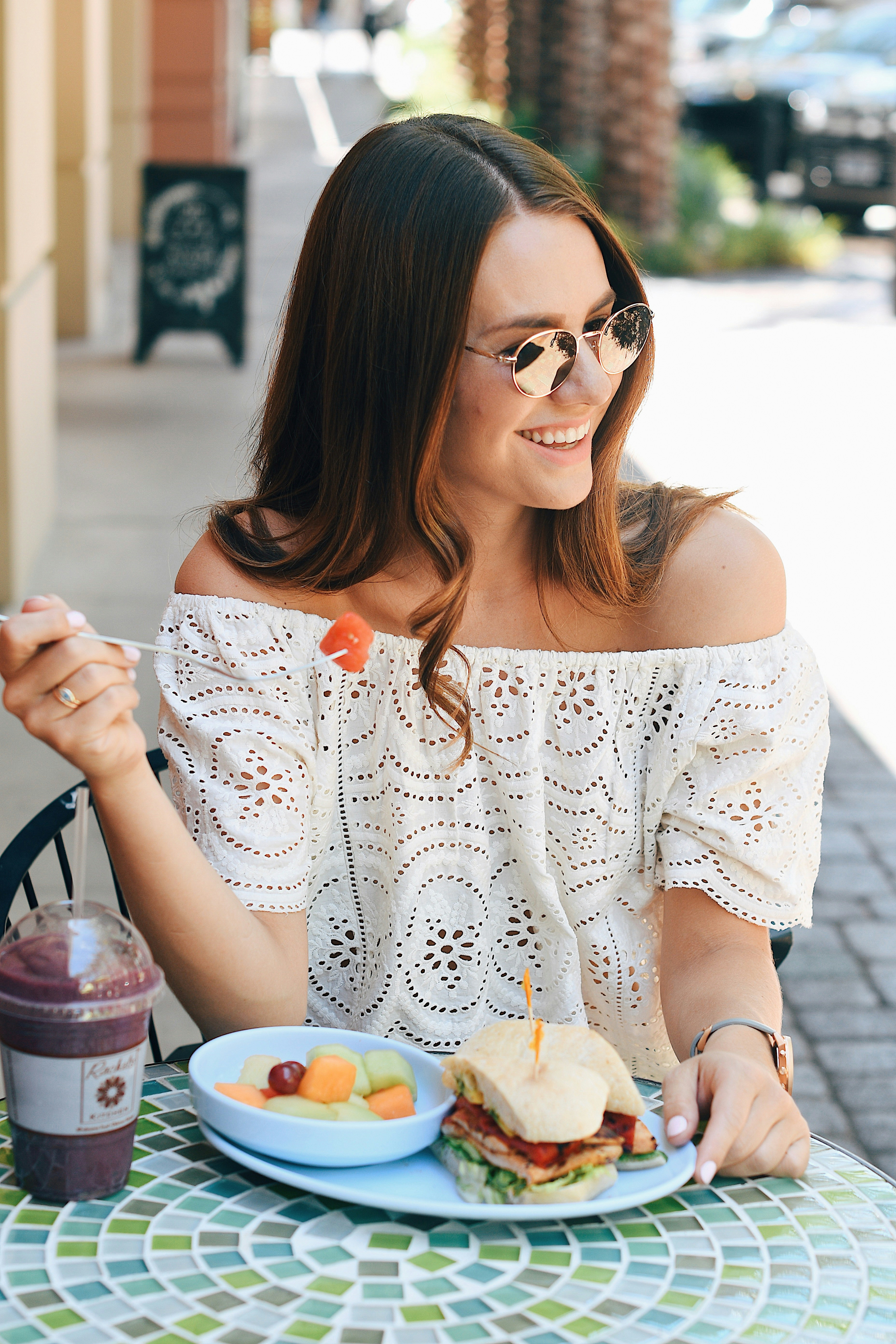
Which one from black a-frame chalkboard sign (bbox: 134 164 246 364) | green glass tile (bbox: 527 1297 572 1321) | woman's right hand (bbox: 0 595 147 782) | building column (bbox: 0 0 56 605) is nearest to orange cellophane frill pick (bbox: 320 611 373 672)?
woman's right hand (bbox: 0 595 147 782)

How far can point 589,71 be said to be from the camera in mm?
17688

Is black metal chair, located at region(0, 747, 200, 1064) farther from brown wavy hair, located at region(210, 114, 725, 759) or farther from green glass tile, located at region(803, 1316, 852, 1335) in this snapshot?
green glass tile, located at region(803, 1316, 852, 1335)

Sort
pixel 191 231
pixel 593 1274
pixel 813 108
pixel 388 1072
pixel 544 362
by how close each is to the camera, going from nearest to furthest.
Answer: pixel 593 1274 < pixel 388 1072 < pixel 544 362 < pixel 191 231 < pixel 813 108

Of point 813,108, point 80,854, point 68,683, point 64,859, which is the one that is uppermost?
point 813,108

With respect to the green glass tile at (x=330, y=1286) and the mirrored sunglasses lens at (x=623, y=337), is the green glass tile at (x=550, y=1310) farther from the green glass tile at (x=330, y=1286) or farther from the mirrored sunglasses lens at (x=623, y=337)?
the mirrored sunglasses lens at (x=623, y=337)

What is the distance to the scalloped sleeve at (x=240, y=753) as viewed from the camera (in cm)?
181

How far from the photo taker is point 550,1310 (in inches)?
49.5

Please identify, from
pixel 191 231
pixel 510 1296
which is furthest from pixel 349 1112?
pixel 191 231

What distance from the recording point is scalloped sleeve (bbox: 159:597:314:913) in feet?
5.94

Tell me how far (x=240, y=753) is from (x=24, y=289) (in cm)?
483

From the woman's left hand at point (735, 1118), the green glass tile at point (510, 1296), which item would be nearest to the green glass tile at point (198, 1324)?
the green glass tile at point (510, 1296)

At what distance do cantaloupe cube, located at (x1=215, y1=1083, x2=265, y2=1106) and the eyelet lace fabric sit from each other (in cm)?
42

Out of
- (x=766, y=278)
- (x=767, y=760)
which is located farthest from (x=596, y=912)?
(x=766, y=278)

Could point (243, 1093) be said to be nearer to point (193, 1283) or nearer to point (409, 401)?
point (193, 1283)
